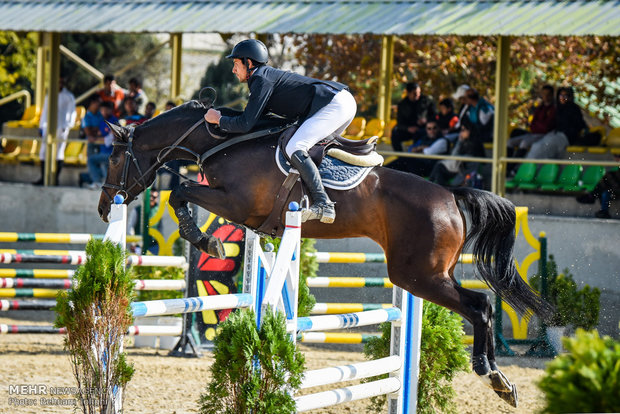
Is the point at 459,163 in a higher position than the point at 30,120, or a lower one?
lower

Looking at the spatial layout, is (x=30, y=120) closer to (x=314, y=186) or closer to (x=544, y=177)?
(x=544, y=177)

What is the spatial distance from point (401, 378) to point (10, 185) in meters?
9.10

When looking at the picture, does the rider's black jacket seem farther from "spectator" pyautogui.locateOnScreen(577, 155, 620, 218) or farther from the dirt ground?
"spectator" pyautogui.locateOnScreen(577, 155, 620, 218)

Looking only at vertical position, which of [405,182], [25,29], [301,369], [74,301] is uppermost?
[25,29]

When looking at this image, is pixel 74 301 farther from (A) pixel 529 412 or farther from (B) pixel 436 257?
(A) pixel 529 412

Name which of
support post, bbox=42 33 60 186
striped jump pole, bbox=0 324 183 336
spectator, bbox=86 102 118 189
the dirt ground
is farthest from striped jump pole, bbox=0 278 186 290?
support post, bbox=42 33 60 186

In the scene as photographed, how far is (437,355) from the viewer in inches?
224

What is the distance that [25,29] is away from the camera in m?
12.6

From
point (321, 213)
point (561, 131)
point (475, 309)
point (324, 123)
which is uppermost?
point (561, 131)

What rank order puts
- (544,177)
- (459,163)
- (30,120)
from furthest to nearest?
(30,120), (544,177), (459,163)

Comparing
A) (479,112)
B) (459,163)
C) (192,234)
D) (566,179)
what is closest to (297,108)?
(192,234)

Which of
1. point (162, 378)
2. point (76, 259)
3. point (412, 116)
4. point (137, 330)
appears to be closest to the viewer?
point (162, 378)

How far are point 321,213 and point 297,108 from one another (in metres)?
0.68

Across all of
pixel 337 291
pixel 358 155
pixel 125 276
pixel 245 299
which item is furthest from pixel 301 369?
pixel 337 291
